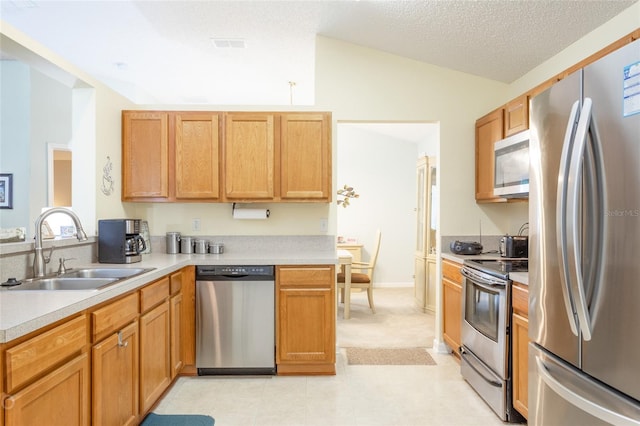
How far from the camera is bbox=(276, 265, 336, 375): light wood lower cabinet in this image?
2.98m

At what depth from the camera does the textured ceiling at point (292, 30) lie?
2643mm

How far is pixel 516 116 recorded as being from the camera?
2.87m

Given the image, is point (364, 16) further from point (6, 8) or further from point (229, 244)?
point (6, 8)

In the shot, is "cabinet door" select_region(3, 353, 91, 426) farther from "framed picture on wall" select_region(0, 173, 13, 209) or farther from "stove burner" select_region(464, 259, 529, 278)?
"framed picture on wall" select_region(0, 173, 13, 209)

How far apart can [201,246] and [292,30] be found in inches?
83.5

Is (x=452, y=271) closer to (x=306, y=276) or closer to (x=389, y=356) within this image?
(x=389, y=356)

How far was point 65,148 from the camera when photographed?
4.54 metres

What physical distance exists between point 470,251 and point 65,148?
4669 millimetres

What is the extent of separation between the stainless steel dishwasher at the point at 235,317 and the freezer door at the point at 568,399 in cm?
186

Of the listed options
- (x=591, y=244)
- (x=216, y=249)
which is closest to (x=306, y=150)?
(x=216, y=249)

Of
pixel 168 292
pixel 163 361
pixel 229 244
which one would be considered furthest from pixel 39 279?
pixel 229 244

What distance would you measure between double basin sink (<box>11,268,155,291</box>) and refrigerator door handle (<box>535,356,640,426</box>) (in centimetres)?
204

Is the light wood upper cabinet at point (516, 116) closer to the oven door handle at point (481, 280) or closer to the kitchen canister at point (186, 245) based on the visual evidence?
the oven door handle at point (481, 280)

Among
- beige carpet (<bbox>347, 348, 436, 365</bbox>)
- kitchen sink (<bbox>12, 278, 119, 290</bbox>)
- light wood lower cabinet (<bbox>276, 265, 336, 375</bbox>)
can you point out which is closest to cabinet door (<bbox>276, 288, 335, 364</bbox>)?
light wood lower cabinet (<bbox>276, 265, 336, 375</bbox>)
